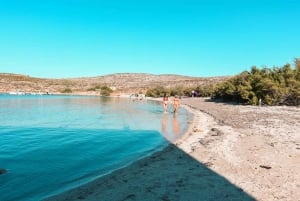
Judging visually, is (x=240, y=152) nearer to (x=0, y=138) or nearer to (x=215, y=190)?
(x=215, y=190)

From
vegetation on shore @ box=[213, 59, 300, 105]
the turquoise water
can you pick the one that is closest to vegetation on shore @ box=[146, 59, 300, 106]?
vegetation on shore @ box=[213, 59, 300, 105]

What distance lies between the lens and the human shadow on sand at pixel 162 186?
8.06 meters

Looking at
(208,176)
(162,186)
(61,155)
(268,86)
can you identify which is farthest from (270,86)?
(162,186)

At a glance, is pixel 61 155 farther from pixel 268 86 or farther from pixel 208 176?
pixel 268 86

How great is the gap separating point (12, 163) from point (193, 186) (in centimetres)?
809

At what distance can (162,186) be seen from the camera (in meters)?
8.90

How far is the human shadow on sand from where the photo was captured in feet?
26.5

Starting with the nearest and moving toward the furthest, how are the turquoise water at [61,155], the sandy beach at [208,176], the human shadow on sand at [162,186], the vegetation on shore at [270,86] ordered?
the human shadow on sand at [162,186] < the sandy beach at [208,176] < the turquoise water at [61,155] < the vegetation on shore at [270,86]

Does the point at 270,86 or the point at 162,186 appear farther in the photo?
the point at 270,86

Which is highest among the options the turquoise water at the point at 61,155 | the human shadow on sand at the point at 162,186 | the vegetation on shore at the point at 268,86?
the vegetation on shore at the point at 268,86

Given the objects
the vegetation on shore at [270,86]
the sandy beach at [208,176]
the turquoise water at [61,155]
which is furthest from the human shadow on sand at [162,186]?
the vegetation on shore at [270,86]

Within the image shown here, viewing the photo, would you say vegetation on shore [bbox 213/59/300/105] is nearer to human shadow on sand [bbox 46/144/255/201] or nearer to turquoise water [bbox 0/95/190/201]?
turquoise water [bbox 0/95/190/201]

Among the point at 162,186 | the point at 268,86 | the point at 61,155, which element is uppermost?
the point at 268,86

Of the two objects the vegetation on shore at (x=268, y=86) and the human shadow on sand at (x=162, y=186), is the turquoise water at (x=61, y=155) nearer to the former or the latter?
the human shadow on sand at (x=162, y=186)
